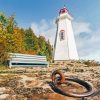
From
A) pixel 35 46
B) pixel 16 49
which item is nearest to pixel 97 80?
pixel 16 49

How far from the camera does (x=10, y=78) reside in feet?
26.2

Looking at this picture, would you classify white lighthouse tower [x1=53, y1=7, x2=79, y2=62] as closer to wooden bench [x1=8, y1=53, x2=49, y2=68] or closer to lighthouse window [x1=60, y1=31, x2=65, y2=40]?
lighthouse window [x1=60, y1=31, x2=65, y2=40]

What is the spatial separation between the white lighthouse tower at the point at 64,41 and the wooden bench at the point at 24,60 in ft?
50.2

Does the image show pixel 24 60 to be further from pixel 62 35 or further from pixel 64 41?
pixel 62 35

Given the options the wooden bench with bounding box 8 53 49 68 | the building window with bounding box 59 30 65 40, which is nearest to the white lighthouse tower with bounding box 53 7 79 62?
the building window with bounding box 59 30 65 40

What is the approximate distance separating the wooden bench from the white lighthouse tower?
15301 mm

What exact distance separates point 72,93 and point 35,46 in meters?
34.9

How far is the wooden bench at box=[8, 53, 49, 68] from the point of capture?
1489 cm

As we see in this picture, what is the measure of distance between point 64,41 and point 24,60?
1760 cm

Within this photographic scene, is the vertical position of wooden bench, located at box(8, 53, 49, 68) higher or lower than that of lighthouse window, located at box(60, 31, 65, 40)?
lower

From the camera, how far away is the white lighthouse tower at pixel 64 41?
31828mm

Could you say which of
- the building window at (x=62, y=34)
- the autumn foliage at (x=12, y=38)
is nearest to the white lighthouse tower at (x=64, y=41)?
the building window at (x=62, y=34)

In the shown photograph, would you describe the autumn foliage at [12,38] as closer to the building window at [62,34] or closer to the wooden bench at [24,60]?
the wooden bench at [24,60]

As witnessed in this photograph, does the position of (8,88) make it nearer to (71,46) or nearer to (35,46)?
(71,46)
